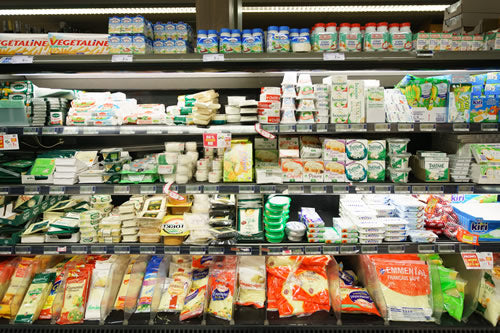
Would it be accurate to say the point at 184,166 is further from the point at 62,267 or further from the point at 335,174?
the point at 62,267

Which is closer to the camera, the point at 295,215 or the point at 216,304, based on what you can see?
the point at 216,304

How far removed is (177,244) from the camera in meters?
2.36

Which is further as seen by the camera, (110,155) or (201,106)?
(110,155)

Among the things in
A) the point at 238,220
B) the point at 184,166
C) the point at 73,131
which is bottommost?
the point at 238,220

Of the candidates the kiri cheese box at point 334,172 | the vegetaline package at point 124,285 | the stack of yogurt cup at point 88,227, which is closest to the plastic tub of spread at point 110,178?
the stack of yogurt cup at point 88,227

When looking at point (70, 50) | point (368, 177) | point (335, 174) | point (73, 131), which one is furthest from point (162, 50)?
point (368, 177)

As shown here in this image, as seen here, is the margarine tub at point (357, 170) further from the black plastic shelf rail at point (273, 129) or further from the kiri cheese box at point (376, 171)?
the black plastic shelf rail at point (273, 129)

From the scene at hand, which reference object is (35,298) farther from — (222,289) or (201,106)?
(201,106)

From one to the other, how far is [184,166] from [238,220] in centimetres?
59

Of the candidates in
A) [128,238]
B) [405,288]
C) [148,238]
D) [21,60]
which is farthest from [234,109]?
Result: [405,288]

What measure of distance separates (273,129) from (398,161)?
98 centimetres

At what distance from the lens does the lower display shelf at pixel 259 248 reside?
2.28 metres

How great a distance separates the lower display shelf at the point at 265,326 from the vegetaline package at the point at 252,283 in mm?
117

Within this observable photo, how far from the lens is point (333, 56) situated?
2131mm
